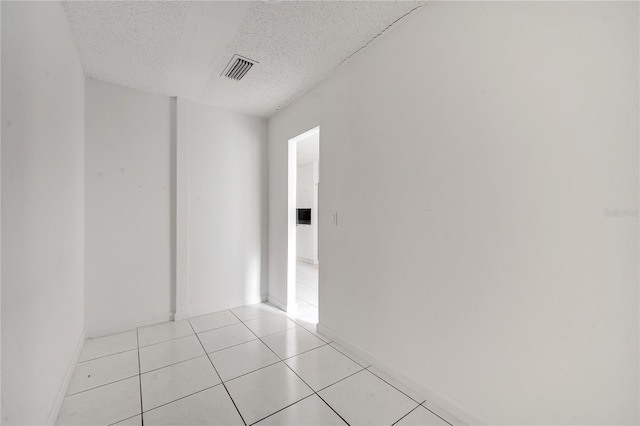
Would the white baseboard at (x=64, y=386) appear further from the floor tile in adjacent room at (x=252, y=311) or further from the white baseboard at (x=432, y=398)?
the white baseboard at (x=432, y=398)

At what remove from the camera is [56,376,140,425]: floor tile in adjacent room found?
1552mm

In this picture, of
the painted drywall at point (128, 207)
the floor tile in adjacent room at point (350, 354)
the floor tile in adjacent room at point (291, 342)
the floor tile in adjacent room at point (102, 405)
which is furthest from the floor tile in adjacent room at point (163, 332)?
the floor tile in adjacent room at point (350, 354)

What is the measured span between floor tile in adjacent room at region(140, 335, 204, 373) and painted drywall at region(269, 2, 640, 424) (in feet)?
5.08

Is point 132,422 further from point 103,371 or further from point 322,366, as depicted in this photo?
point 322,366

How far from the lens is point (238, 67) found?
8.03 feet

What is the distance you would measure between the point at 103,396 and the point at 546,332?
2.73m

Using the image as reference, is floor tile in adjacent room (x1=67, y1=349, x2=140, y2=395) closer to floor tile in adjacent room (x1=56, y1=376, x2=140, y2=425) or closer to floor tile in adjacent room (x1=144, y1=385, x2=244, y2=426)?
floor tile in adjacent room (x1=56, y1=376, x2=140, y2=425)

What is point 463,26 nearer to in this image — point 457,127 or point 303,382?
point 457,127

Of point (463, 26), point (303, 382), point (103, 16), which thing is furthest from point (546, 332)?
point (103, 16)

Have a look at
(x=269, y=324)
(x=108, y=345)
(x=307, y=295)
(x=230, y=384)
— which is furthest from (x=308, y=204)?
(x=230, y=384)

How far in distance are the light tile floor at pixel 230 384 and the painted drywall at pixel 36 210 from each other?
0.28 m

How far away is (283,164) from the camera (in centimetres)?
341

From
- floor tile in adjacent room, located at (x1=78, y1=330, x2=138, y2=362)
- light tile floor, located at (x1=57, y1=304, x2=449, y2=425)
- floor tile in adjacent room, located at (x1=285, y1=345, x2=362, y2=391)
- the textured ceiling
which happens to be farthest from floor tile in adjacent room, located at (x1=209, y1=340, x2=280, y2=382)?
the textured ceiling

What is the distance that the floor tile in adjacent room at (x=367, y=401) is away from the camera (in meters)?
1.57
